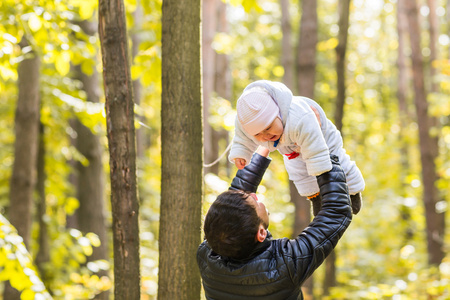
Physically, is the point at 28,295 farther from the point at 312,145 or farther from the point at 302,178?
the point at 312,145

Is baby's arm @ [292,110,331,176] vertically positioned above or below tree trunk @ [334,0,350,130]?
below

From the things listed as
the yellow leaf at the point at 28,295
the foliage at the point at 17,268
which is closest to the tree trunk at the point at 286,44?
the foliage at the point at 17,268

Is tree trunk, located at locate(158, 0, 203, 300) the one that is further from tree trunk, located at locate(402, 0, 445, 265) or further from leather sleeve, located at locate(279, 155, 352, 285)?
tree trunk, located at locate(402, 0, 445, 265)

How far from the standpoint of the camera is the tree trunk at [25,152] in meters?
5.07

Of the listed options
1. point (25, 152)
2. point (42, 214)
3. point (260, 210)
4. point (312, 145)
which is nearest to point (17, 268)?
point (25, 152)

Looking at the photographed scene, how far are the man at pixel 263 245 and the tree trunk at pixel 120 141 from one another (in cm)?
70

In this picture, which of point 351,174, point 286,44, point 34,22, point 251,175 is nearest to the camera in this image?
point 351,174

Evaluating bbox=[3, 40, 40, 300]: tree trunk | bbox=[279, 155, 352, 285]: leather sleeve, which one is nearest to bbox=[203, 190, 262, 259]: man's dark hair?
bbox=[279, 155, 352, 285]: leather sleeve

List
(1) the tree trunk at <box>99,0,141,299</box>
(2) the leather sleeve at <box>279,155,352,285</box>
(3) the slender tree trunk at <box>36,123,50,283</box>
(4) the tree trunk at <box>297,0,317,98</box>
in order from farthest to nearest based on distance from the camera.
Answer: (3) the slender tree trunk at <box>36,123,50,283</box>, (4) the tree trunk at <box>297,0,317,98</box>, (1) the tree trunk at <box>99,0,141,299</box>, (2) the leather sleeve at <box>279,155,352,285</box>

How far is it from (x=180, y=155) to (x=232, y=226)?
0.73 metres

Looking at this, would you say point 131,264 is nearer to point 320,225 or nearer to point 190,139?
point 190,139

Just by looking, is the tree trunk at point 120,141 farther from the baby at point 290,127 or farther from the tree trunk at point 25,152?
the tree trunk at point 25,152

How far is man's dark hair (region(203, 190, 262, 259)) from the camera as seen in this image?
193 centimetres

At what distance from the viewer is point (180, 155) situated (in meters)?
2.54
